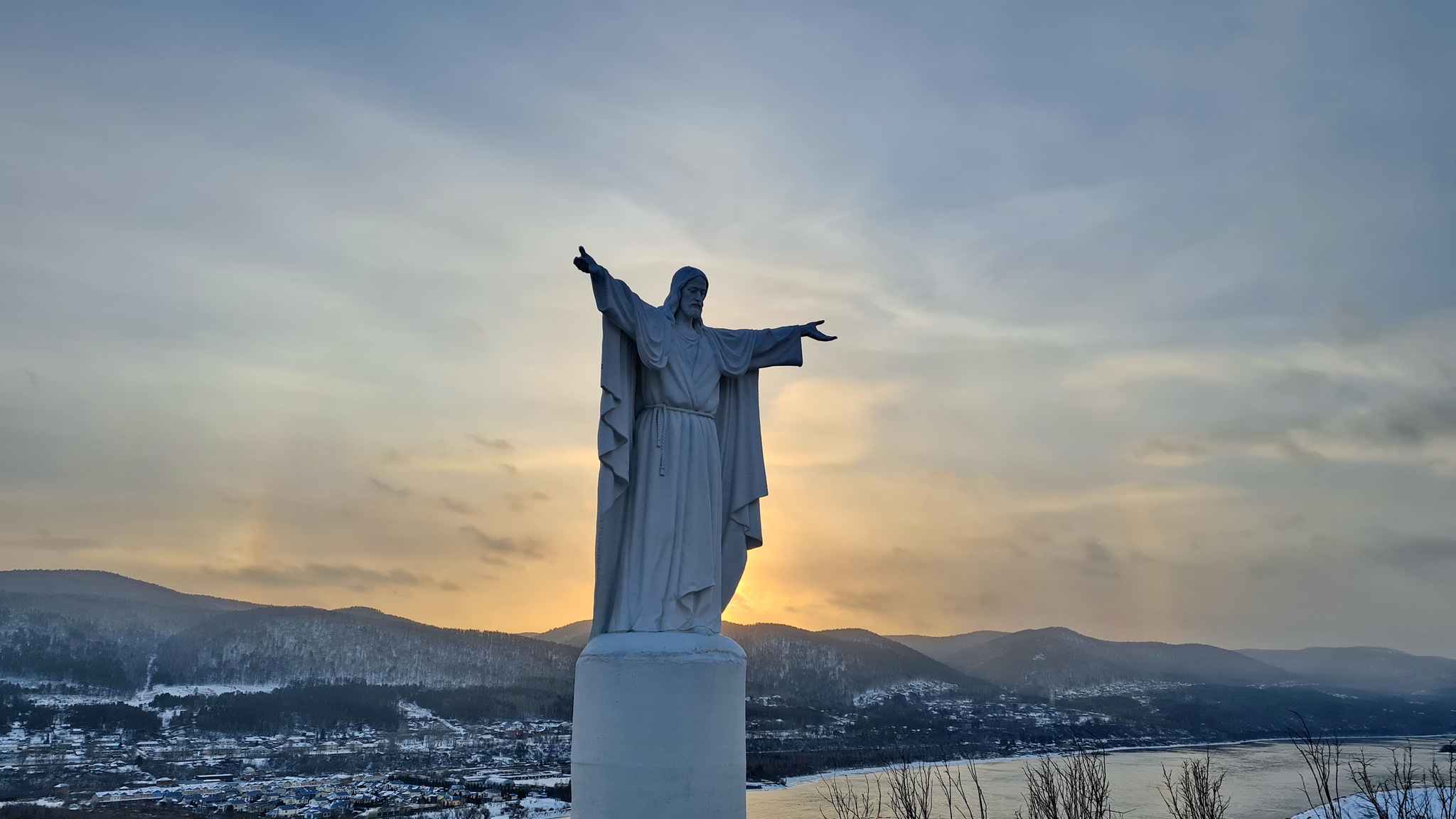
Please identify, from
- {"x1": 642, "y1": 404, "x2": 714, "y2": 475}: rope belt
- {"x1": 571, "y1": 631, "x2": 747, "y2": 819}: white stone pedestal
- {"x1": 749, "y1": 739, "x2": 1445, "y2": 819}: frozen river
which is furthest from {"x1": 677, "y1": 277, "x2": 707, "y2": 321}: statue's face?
{"x1": 749, "y1": 739, "x2": 1445, "y2": 819}: frozen river

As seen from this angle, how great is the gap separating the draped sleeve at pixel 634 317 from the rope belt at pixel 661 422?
38 centimetres

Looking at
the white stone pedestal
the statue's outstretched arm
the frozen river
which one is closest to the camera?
the white stone pedestal

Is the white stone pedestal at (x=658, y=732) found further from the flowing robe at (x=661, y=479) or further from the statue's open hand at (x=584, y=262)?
the statue's open hand at (x=584, y=262)

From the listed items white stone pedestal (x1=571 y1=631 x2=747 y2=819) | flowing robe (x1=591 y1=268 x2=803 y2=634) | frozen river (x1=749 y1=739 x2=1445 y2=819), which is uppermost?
flowing robe (x1=591 y1=268 x2=803 y2=634)

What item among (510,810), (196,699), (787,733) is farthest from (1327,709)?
(196,699)

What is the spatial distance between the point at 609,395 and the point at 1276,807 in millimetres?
56269

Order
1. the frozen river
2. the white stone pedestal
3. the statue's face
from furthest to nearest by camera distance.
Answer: the frozen river, the statue's face, the white stone pedestal

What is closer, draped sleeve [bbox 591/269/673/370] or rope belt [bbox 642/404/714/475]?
draped sleeve [bbox 591/269/673/370]

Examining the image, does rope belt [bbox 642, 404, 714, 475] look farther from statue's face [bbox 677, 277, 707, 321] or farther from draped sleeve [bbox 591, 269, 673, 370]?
statue's face [bbox 677, 277, 707, 321]

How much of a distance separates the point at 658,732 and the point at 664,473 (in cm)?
214

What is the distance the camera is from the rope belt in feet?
28.1

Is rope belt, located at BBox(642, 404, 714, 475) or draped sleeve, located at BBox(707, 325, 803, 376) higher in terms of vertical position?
draped sleeve, located at BBox(707, 325, 803, 376)

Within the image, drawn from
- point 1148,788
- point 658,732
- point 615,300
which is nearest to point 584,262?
point 615,300

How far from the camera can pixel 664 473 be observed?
28.1 feet
